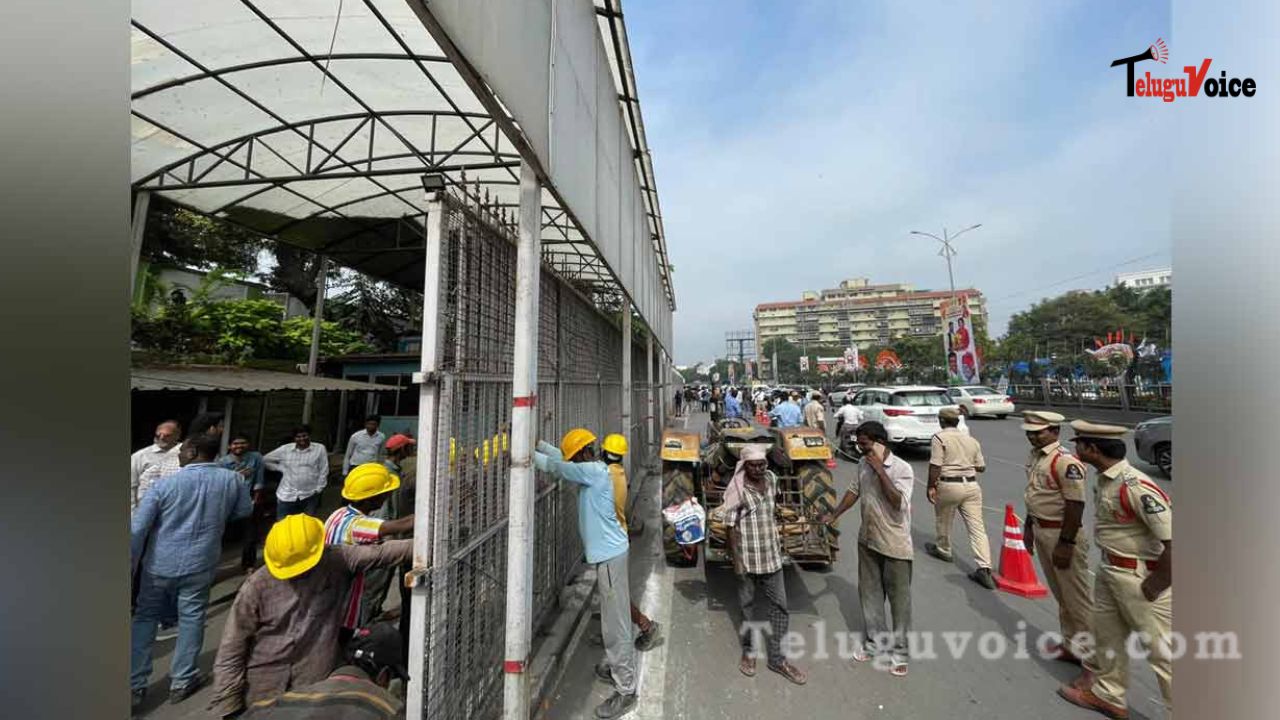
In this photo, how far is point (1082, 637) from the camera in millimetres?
3211

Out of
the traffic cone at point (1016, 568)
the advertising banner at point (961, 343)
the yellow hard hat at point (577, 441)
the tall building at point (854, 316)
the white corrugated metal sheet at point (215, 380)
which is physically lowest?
the traffic cone at point (1016, 568)

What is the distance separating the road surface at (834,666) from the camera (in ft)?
9.34

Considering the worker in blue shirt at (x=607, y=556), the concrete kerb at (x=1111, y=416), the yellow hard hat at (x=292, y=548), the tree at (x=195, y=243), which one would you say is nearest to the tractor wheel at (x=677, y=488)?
the worker in blue shirt at (x=607, y=556)

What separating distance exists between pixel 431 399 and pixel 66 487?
1.13m

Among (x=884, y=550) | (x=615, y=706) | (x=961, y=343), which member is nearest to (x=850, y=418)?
(x=884, y=550)

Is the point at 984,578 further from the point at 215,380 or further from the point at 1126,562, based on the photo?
the point at 215,380

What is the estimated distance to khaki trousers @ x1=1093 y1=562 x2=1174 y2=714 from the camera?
2.54 m

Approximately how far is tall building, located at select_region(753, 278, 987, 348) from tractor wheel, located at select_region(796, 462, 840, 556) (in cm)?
8777

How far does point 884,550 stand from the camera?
3.31 metres

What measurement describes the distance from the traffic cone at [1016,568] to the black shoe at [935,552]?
539 mm

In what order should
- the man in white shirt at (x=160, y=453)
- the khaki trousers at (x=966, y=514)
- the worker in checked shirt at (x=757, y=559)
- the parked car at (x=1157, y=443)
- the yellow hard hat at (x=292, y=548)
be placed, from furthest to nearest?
1. the parked car at (x=1157, y=443)
2. the khaki trousers at (x=966, y=514)
3. the man in white shirt at (x=160, y=453)
4. the worker in checked shirt at (x=757, y=559)
5. the yellow hard hat at (x=292, y=548)

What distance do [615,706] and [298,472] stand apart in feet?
15.1

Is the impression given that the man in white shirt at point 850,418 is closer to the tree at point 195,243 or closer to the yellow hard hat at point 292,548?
the yellow hard hat at point 292,548

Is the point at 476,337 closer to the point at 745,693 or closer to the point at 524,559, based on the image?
the point at 524,559
